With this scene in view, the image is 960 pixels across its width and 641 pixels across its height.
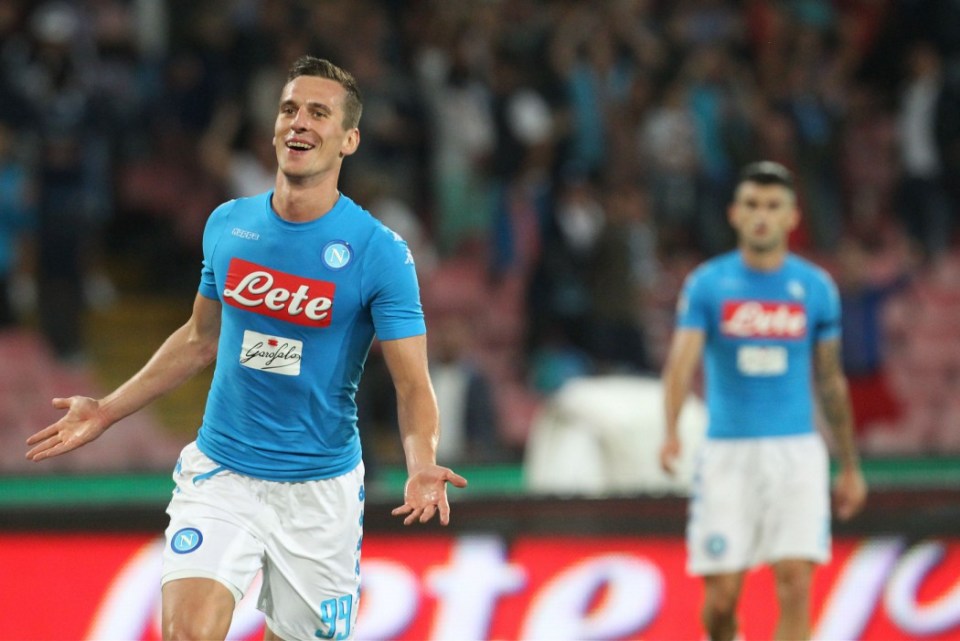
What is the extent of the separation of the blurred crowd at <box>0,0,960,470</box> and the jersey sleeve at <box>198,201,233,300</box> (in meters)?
6.33

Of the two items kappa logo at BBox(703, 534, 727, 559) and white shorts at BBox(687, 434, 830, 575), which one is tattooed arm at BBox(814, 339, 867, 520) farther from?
kappa logo at BBox(703, 534, 727, 559)

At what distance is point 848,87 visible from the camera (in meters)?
15.1

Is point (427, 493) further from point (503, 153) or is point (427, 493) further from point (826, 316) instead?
point (503, 153)

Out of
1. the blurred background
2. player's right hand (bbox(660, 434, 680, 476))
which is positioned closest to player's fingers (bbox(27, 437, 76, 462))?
player's right hand (bbox(660, 434, 680, 476))

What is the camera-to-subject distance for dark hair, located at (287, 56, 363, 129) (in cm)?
463

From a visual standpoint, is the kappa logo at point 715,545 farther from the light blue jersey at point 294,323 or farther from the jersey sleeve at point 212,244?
the jersey sleeve at point 212,244

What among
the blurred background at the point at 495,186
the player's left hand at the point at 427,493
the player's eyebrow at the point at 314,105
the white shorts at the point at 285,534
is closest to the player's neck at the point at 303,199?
the player's eyebrow at the point at 314,105

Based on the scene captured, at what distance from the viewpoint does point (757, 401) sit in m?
7.17

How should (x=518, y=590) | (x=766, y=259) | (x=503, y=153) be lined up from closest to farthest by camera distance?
(x=766, y=259)
(x=518, y=590)
(x=503, y=153)

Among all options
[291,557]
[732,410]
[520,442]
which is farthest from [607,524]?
Answer: [520,442]

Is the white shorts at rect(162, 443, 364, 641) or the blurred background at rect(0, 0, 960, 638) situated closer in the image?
the white shorts at rect(162, 443, 364, 641)

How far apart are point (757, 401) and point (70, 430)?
11.8 feet

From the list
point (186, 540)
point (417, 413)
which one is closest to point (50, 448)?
point (186, 540)

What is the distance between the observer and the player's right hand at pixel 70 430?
4.61 metres
